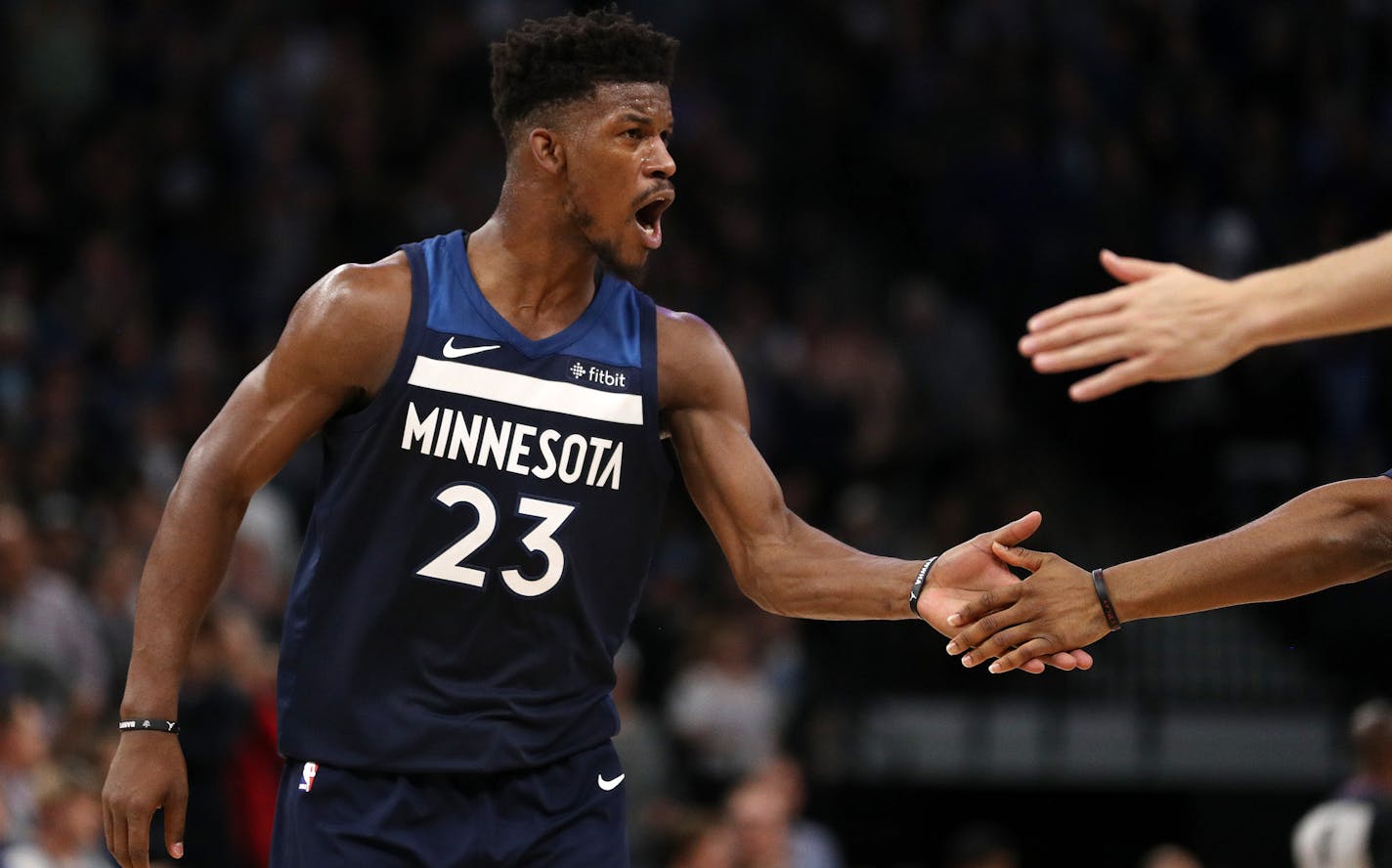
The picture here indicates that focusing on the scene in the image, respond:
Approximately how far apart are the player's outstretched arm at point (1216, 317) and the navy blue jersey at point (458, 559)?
47.0 inches

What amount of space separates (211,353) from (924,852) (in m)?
5.21

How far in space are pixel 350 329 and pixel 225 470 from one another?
463 millimetres

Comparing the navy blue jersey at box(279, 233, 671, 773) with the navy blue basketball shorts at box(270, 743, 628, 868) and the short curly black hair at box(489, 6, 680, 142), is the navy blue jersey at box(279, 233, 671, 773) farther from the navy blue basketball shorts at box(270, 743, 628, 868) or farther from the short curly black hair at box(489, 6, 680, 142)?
the short curly black hair at box(489, 6, 680, 142)

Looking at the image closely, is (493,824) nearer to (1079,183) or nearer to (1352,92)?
(1079,183)

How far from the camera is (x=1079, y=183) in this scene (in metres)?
13.9

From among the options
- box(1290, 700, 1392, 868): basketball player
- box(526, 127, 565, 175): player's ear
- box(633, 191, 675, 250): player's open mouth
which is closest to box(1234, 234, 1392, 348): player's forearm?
box(633, 191, 675, 250): player's open mouth

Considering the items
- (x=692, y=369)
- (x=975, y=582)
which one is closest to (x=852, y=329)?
(x=975, y=582)

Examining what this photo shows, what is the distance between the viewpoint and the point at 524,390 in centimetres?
478

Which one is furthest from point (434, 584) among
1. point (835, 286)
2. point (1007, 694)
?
point (835, 286)

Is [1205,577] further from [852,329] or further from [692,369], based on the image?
[852,329]

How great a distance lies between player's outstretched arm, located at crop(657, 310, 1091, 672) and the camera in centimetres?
503

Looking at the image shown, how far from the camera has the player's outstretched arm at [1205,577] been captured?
16.5ft

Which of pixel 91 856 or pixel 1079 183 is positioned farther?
pixel 1079 183

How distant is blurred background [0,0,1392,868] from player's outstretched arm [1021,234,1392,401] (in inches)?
201
